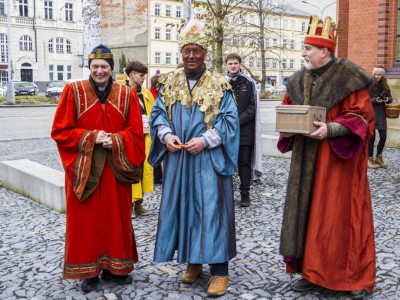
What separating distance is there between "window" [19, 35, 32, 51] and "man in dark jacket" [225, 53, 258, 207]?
172 ft

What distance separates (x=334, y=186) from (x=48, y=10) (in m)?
58.0

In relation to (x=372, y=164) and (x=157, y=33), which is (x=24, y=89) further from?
(x=372, y=164)

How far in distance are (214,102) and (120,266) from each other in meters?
1.51

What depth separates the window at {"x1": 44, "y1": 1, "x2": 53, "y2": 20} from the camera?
57500 millimetres

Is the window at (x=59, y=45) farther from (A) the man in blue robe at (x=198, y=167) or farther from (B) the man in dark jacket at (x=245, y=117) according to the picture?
(A) the man in blue robe at (x=198, y=167)

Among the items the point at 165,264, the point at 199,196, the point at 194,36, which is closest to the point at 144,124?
the point at 165,264

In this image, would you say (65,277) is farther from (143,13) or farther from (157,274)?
(143,13)

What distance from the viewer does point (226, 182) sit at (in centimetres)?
443

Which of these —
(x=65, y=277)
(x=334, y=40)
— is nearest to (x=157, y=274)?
(x=65, y=277)

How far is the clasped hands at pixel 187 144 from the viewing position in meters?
4.25

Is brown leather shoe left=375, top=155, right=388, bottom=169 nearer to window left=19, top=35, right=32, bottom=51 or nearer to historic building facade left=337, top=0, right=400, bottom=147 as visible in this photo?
historic building facade left=337, top=0, right=400, bottom=147

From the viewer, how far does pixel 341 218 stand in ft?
13.6

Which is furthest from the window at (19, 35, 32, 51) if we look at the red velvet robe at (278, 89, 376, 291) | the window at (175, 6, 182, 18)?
the red velvet robe at (278, 89, 376, 291)

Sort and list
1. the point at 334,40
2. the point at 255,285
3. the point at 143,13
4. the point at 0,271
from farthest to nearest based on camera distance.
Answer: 1. the point at 143,13
2. the point at 0,271
3. the point at 255,285
4. the point at 334,40
